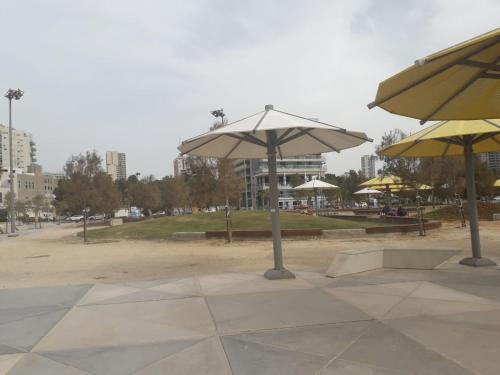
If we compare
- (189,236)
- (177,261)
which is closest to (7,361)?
(177,261)

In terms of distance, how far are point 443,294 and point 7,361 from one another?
5.94 metres

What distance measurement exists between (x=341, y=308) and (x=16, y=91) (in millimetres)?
39880

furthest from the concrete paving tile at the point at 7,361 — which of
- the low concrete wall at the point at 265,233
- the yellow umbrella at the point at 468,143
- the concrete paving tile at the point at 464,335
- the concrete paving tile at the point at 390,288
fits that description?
the low concrete wall at the point at 265,233

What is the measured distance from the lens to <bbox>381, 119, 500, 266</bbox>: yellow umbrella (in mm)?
9602

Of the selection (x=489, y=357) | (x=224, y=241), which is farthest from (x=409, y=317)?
(x=224, y=241)

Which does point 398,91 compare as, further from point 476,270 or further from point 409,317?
point 476,270

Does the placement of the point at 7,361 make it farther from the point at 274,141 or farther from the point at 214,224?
the point at 214,224

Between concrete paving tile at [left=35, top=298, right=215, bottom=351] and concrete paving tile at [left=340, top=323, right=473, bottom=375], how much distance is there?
1.78 m

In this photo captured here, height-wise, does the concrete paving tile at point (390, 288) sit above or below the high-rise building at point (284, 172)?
below

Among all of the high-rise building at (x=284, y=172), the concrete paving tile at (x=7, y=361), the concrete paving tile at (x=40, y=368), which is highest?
the high-rise building at (x=284, y=172)

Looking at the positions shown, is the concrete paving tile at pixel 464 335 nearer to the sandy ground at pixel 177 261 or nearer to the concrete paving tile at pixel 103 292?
the concrete paving tile at pixel 103 292

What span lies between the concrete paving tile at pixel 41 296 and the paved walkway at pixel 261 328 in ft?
0.06

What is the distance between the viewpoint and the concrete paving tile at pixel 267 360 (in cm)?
418

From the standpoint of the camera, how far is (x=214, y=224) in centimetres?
2511
